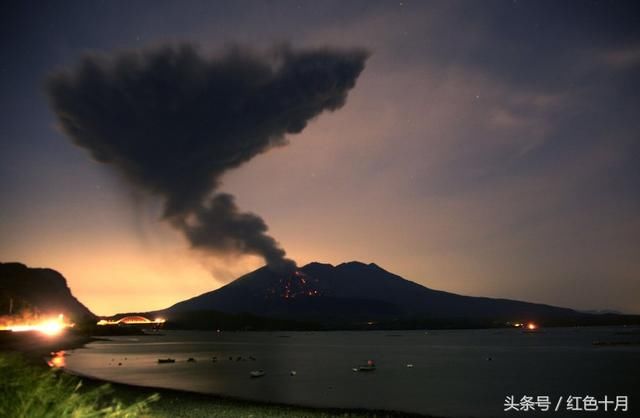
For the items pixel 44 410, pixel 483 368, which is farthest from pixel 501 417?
pixel 483 368

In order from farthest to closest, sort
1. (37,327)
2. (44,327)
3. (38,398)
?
(44,327) < (37,327) < (38,398)

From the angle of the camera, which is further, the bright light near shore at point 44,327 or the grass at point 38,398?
the bright light near shore at point 44,327

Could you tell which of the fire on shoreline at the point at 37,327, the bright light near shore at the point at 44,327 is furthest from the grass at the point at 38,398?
the bright light near shore at the point at 44,327

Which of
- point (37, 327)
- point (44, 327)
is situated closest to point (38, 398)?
point (37, 327)

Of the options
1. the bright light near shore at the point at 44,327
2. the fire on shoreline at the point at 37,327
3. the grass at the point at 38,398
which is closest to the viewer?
the grass at the point at 38,398

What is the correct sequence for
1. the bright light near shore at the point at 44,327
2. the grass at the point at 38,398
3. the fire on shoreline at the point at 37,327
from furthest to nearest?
the bright light near shore at the point at 44,327, the fire on shoreline at the point at 37,327, the grass at the point at 38,398

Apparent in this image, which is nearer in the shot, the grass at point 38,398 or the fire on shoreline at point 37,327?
the grass at point 38,398

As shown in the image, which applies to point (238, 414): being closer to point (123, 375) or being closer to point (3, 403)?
point (3, 403)

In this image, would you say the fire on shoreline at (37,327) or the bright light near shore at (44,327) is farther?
the bright light near shore at (44,327)

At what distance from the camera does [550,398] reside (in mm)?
51250

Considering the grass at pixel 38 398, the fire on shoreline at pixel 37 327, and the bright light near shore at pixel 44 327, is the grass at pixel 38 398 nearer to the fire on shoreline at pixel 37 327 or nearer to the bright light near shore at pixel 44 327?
the fire on shoreline at pixel 37 327

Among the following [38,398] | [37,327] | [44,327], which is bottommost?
[44,327]

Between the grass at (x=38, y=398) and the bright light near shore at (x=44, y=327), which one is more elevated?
the grass at (x=38, y=398)

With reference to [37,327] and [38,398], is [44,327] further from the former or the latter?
[38,398]
